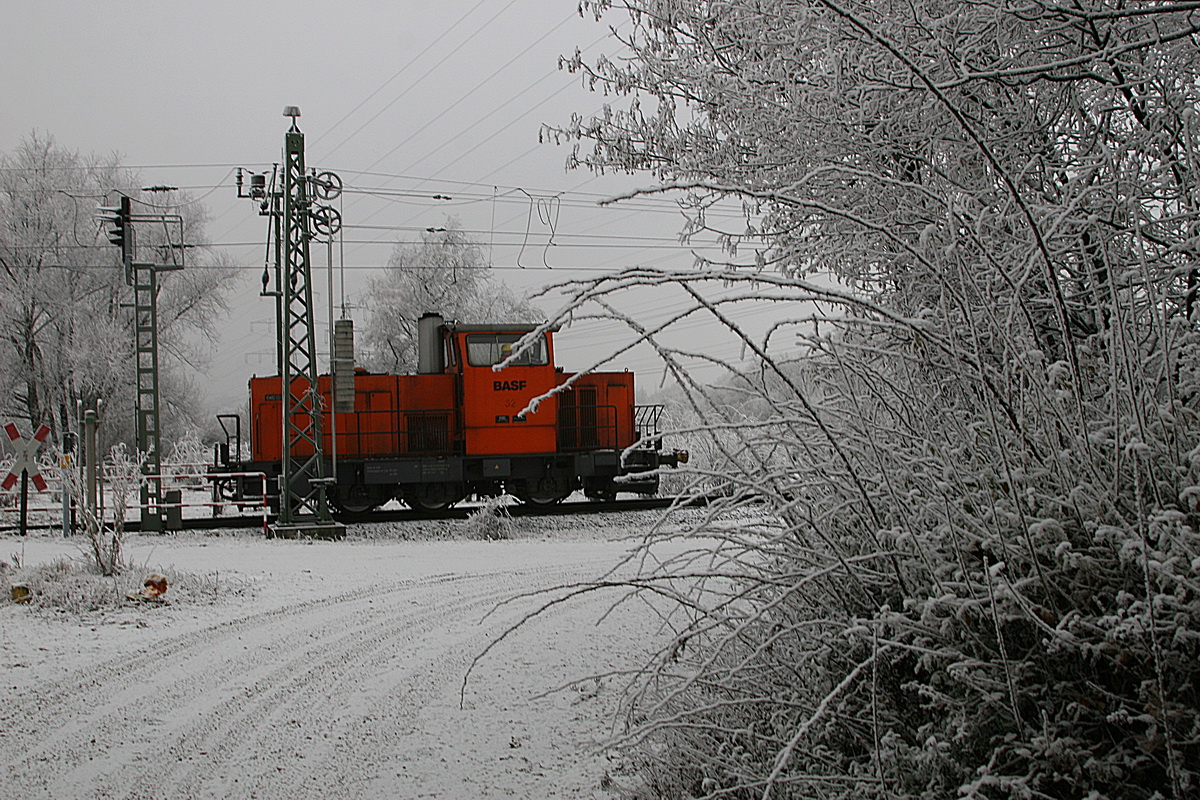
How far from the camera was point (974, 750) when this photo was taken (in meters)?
2.07

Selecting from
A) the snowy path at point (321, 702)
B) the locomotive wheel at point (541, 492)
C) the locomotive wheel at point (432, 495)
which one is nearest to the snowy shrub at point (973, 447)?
the snowy path at point (321, 702)

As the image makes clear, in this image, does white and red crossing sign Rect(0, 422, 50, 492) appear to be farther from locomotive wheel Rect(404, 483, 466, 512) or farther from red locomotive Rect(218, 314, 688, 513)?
locomotive wheel Rect(404, 483, 466, 512)

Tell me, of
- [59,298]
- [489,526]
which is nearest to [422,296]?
[59,298]

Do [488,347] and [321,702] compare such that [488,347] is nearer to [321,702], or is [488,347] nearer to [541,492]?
[541,492]

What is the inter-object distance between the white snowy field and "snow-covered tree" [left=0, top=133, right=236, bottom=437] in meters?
22.4

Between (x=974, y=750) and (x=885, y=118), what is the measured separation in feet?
7.12

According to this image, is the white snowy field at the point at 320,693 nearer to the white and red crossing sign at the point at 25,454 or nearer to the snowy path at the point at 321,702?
the snowy path at the point at 321,702

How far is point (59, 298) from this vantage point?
2814cm

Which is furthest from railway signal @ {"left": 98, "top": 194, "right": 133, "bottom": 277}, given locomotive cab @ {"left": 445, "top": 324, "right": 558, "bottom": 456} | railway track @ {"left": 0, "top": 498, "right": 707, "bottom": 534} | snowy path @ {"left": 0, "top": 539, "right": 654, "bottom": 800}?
snowy path @ {"left": 0, "top": 539, "right": 654, "bottom": 800}

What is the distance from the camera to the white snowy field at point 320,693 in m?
3.92

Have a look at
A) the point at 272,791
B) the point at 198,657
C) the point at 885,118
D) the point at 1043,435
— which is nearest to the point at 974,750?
the point at 1043,435

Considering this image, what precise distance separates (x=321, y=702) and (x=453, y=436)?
38.2 feet

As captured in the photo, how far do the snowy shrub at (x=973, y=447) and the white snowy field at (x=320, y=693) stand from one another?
669 millimetres

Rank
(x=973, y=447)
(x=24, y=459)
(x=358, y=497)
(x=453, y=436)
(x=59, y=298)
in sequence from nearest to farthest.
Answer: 1. (x=973, y=447)
2. (x=24, y=459)
3. (x=358, y=497)
4. (x=453, y=436)
5. (x=59, y=298)
